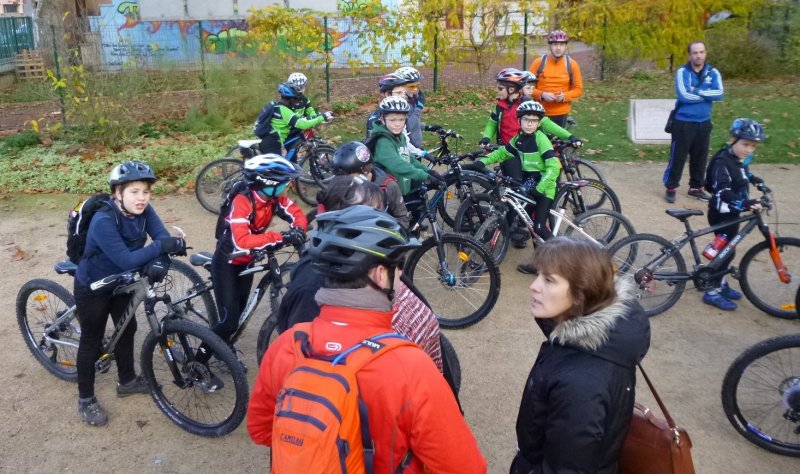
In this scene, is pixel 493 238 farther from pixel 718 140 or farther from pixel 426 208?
pixel 718 140

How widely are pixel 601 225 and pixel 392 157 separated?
2349 mm

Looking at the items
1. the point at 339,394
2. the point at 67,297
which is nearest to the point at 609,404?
the point at 339,394

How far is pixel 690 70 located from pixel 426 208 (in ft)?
14.2

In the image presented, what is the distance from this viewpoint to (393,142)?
5.88 meters

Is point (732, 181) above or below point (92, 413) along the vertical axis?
above

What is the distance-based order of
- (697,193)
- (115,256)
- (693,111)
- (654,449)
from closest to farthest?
(654,449)
(115,256)
(693,111)
(697,193)

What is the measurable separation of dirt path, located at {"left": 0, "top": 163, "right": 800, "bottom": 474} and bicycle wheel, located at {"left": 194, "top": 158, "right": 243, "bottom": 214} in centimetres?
227

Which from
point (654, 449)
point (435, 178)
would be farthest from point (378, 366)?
point (435, 178)

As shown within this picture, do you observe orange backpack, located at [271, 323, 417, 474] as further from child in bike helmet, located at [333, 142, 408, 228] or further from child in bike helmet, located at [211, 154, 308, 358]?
child in bike helmet, located at [333, 142, 408, 228]

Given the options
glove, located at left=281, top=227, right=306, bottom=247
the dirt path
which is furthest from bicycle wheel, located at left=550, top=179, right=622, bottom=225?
glove, located at left=281, top=227, right=306, bottom=247

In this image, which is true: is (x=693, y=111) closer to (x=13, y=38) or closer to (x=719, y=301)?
(x=719, y=301)

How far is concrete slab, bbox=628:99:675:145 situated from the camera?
1147 centimetres

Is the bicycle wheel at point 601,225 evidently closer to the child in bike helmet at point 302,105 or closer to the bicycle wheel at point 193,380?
the bicycle wheel at point 193,380

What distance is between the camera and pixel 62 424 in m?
4.45
